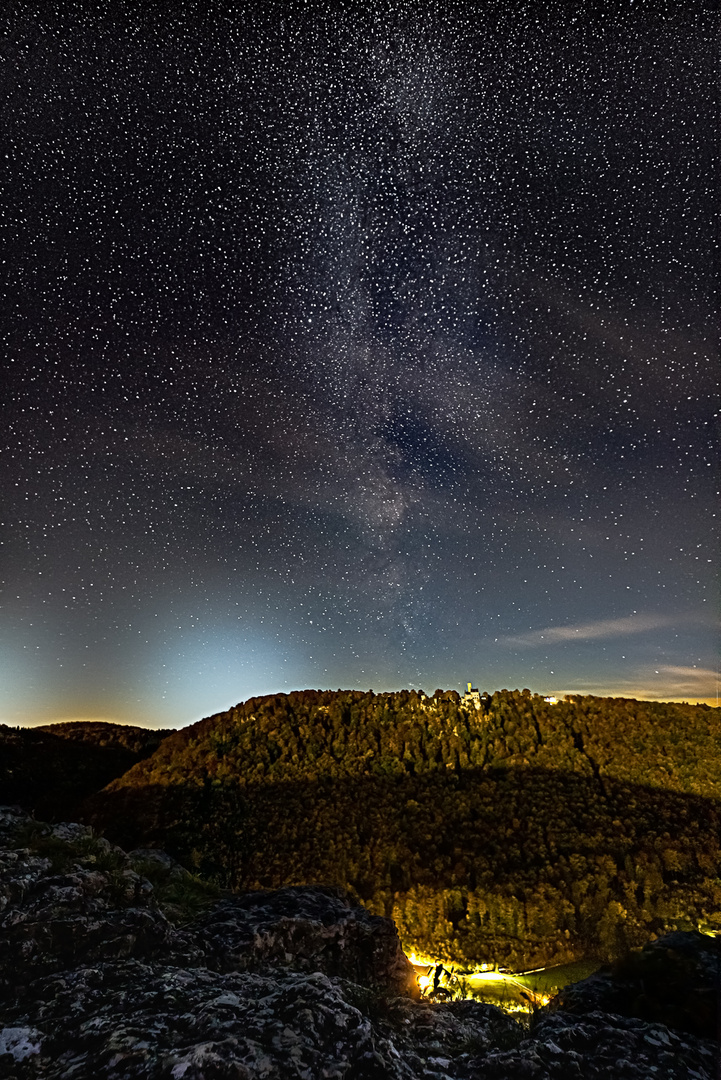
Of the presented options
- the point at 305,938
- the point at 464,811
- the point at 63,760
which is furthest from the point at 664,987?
the point at 63,760

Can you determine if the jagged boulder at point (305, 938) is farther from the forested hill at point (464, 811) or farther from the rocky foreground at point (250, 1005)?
the forested hill at point (464, 811)

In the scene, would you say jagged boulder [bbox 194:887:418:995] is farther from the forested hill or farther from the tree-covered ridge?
the tree-covered ridge

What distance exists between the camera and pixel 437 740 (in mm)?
36094

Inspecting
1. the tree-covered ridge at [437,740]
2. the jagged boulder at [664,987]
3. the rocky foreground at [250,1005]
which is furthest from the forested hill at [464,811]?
the jagged boulder at [664,987]

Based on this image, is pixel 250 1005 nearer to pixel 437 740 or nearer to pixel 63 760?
pixel 63 760

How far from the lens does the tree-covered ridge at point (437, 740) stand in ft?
106

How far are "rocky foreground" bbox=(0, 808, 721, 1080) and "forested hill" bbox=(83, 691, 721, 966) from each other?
1618 cm

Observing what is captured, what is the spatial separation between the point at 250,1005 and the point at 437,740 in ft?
119

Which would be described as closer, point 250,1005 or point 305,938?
point 250,1005

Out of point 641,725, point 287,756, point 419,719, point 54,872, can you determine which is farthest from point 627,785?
point 54,872

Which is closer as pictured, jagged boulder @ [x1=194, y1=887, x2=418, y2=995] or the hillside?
jagged boulder @ [x1=194, y1=887, x2=418, y2=995]

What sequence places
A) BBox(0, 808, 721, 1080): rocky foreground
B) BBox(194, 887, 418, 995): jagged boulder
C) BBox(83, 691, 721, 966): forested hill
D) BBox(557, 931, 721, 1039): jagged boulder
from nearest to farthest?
BBox(0, 808, 721, 1080): rocky foreground → BBox(557, 931, 721, 1039): jagged boulder → BBox(194, 887, 418, 995): jagged boulder → BBox(83, 691, 721, 966): forested hill

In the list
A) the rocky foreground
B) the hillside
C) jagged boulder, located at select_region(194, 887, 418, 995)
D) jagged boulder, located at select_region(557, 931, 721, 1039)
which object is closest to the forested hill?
the hillside

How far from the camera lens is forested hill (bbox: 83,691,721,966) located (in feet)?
71.2
